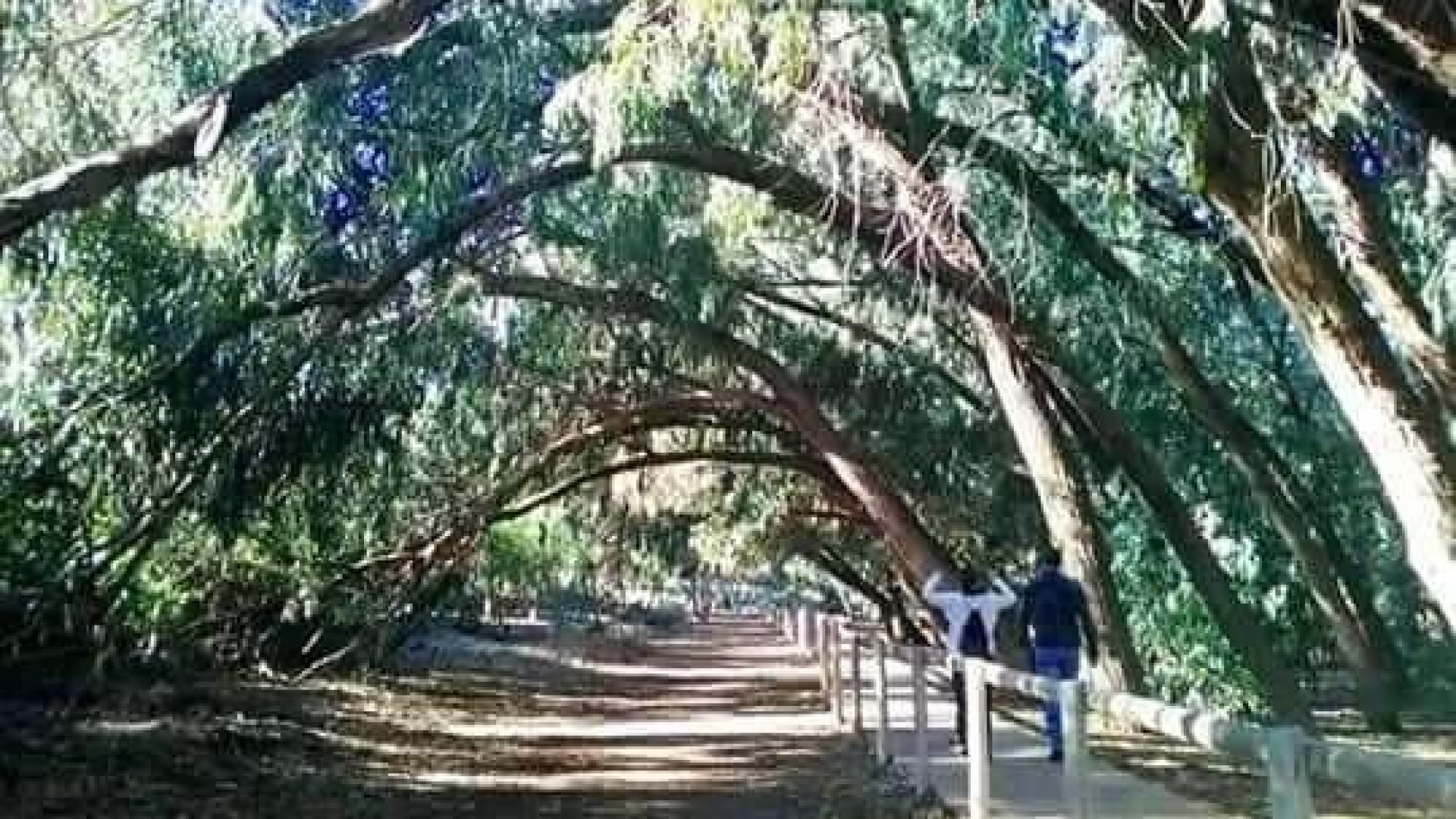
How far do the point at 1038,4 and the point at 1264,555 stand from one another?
53.0 ft

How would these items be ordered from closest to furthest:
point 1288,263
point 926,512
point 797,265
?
1. point 1288,263
2. point 797,265
3. point 926,512

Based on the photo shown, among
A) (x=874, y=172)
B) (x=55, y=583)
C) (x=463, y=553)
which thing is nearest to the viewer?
(x=55, y=583)

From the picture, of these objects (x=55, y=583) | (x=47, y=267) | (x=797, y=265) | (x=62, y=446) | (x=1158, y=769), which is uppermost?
(x=797, y=265)

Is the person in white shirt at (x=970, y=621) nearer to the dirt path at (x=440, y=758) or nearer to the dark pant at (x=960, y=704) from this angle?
the dark pant at (x=960, y=704)

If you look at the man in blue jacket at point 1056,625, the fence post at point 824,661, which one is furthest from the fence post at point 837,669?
the man in blue jacket at point 1056,625

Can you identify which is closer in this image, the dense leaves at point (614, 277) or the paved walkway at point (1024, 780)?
the dense leaves at point (614, 277)

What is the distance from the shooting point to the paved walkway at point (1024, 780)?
12680 millimetres

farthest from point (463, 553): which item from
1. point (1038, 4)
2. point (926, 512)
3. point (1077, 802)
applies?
point (1077, 802)

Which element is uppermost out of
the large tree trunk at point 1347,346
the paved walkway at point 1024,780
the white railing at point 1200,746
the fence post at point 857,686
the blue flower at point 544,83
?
the blue flower at point 544,83

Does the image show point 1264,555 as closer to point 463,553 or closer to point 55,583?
point 463,553

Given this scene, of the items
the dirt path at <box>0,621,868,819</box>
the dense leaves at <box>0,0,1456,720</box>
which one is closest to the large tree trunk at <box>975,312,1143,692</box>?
the dense leaves at <box>0,0,1456,720</box>

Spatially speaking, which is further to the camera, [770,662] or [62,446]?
[770,662]

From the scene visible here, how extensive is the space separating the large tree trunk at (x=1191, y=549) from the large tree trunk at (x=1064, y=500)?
1.27ft

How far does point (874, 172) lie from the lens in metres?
14.4
